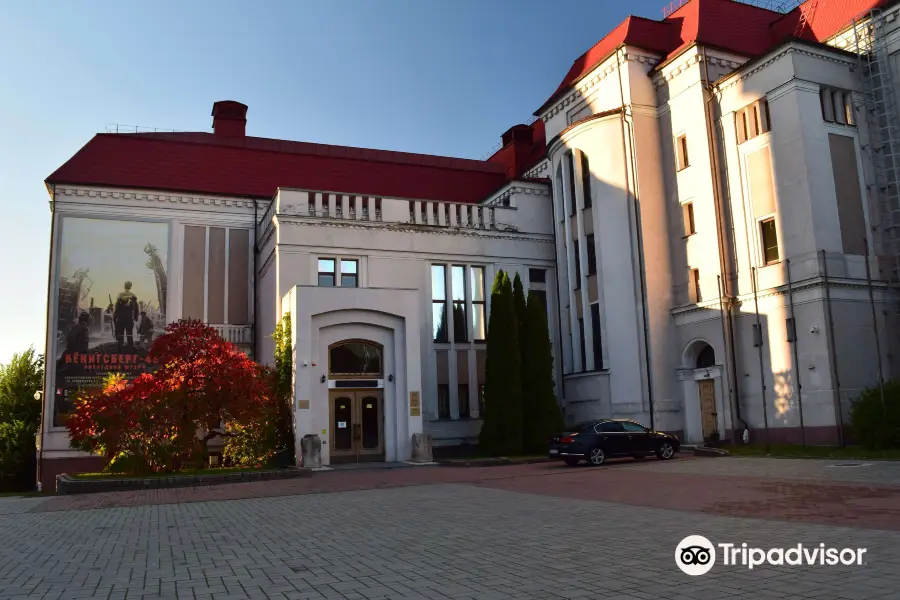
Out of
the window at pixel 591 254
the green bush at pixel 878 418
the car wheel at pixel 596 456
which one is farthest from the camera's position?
the window at pixel 591 254

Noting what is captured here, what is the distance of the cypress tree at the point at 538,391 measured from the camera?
28531 millimetres

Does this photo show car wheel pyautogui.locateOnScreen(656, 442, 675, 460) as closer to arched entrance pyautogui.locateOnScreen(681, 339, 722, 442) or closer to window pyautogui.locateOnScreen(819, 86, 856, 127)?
arched entrance pyautogui.locateOnScreen(681, 339, 722, 442)

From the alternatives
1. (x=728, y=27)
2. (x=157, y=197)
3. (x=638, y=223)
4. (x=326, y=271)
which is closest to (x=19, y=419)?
(x=157, y=197)

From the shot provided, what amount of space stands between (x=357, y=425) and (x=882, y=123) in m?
22.9

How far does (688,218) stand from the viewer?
29703 mm

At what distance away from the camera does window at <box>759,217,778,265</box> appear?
1032 inches

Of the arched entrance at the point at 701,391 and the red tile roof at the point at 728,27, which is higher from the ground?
the red tile roof at the point at 728,27

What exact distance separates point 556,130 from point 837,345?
1768cm

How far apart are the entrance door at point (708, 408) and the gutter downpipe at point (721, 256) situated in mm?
1037

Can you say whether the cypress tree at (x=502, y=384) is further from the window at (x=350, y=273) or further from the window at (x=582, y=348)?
the window at (x=350, y=273)

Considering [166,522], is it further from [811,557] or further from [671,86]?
[671,86]

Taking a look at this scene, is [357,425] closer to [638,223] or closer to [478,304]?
[478,304]

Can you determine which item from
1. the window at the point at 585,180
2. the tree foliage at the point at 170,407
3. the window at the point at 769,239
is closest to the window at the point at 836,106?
the window at the point at 769,239

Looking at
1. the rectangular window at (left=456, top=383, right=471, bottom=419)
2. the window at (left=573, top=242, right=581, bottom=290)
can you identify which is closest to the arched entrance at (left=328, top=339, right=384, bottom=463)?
the rectangular window at (left=456, top=383, right=471, bottom=419)
